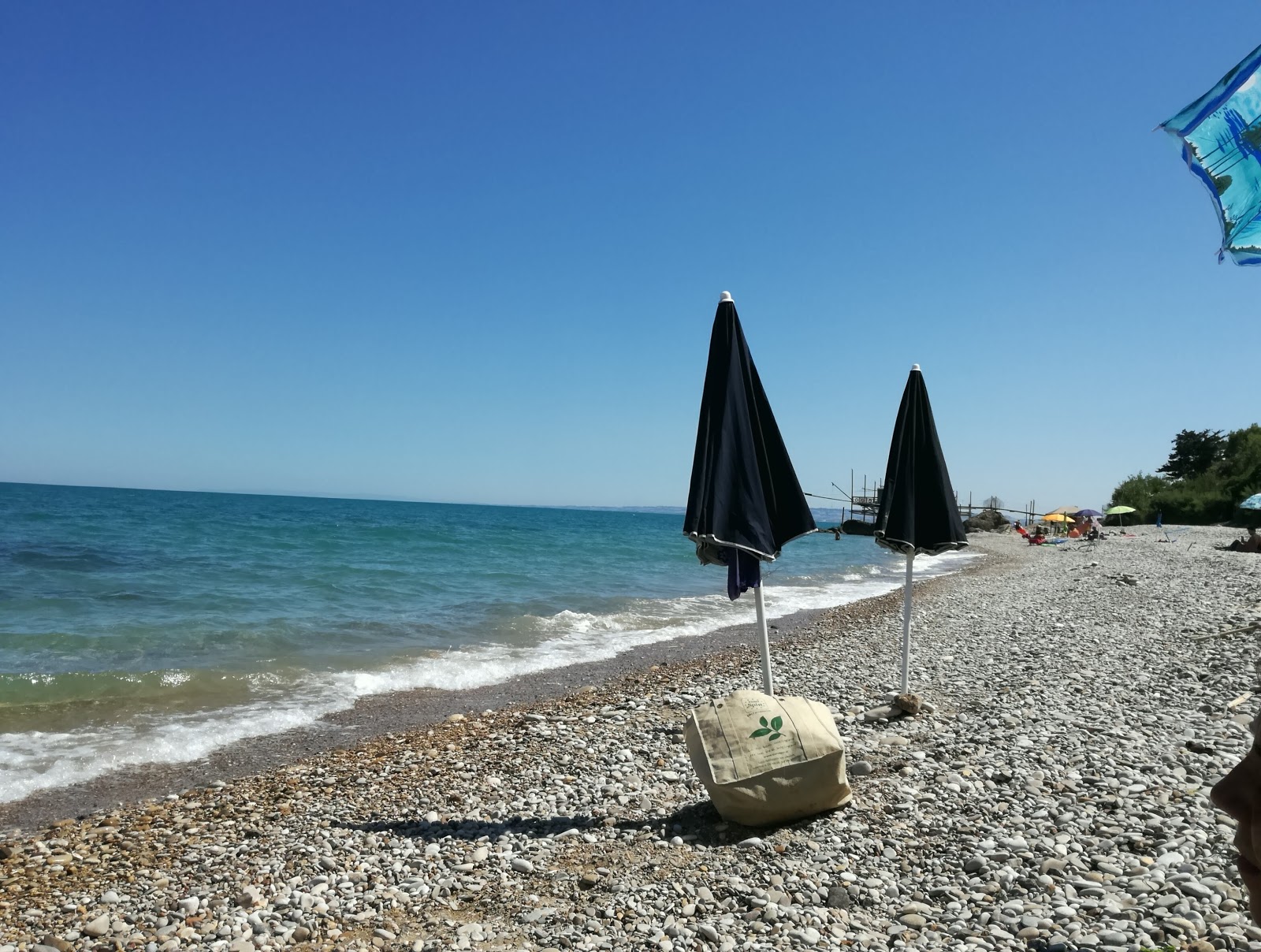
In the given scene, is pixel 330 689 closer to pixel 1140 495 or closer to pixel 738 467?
pixel 738 467

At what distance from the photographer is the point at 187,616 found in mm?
15547

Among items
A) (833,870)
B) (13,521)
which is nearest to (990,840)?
(833,870)

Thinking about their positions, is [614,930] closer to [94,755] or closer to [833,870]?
[833,870]

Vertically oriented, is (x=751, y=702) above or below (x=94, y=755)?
above

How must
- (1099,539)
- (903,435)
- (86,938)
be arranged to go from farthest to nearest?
(1099,539), (903,435), (86,938)

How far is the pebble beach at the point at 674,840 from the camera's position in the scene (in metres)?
4.21

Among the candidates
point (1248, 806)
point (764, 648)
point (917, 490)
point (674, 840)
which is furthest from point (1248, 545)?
point (1248, 806)

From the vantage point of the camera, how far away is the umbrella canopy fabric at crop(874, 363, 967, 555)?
24.7 feet

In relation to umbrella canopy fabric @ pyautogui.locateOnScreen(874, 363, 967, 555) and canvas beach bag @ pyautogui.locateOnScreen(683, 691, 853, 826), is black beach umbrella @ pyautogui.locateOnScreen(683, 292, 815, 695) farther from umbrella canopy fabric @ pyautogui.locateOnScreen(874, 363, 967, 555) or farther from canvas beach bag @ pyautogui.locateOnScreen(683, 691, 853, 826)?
umbrella canopy fabric @ pyautogui.locateOnScreen(874, 363, 967, 555)

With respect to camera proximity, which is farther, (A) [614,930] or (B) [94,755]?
(B) [94,755]

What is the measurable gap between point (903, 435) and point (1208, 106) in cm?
467

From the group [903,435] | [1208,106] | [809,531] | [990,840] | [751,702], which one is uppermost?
[1208,106]

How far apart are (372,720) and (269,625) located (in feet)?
21.2

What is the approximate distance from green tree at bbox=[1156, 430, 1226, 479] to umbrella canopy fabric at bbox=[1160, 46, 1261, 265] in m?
66.4
